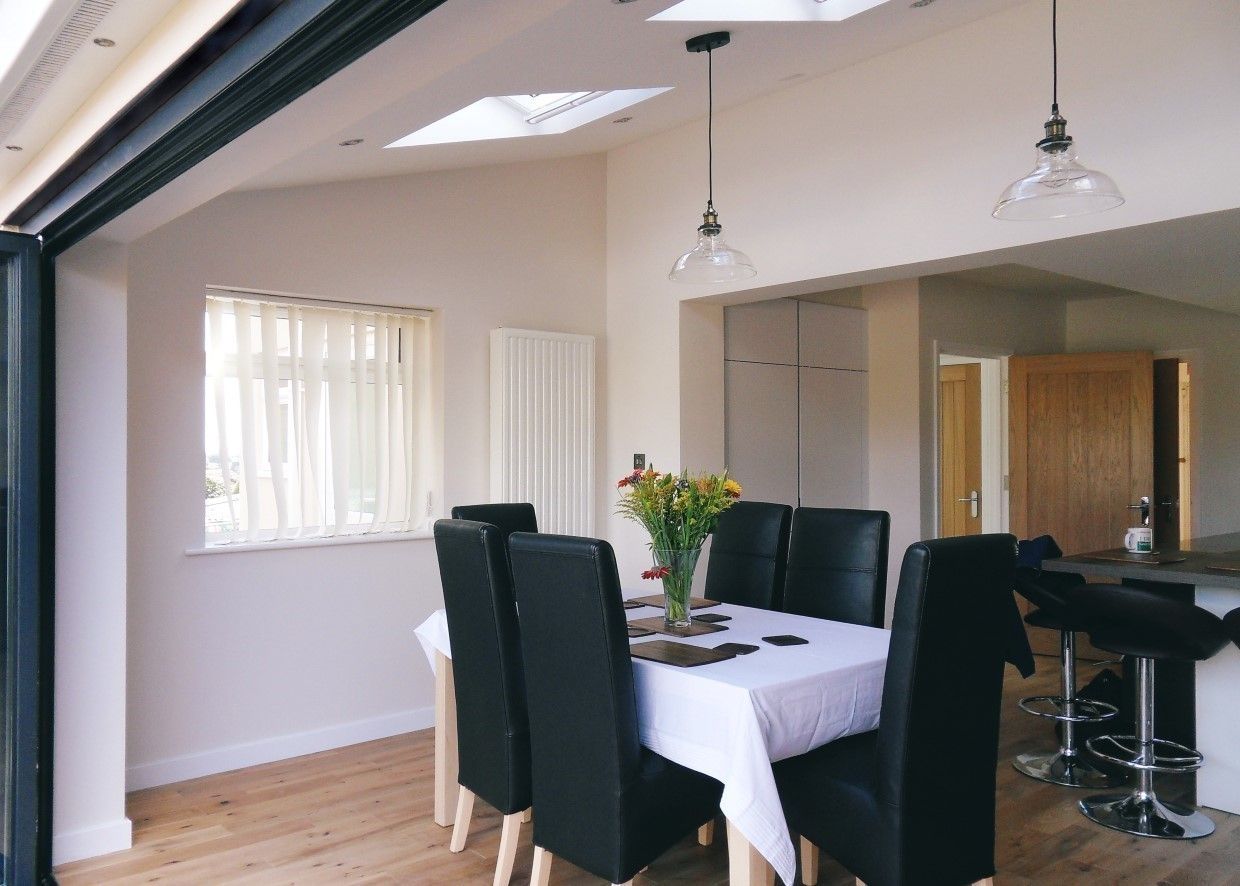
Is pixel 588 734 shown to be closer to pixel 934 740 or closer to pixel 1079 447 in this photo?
pixel 934 740

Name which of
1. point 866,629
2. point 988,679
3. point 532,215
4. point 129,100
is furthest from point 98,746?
point 532,215

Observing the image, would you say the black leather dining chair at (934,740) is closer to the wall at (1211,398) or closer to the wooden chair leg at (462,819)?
the wooden chair leg at (462,819)

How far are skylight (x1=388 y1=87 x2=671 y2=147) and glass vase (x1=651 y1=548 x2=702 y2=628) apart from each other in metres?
1.98

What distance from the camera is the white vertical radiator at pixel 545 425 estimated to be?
190 inches

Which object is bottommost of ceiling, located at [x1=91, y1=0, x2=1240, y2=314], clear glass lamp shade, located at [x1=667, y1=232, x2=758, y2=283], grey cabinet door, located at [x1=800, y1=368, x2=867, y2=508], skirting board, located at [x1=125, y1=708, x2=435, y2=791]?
skirting board, located at [x1=125, y1=708, x2=435, y2=791]

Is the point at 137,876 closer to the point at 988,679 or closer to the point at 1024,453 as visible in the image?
the point at 988,679

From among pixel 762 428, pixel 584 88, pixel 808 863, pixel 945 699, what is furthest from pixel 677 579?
pixel 762 428

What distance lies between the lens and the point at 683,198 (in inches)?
196

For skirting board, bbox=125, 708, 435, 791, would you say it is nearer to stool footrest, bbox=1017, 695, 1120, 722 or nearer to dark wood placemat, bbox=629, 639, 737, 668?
dark wood placemat, bbox=629, 639, 737, 668

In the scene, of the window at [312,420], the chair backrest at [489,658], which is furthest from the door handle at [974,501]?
the chair backrest at [489,658]

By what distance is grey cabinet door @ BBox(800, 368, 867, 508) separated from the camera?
5766mm

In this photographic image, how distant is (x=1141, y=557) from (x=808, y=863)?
2.03 m

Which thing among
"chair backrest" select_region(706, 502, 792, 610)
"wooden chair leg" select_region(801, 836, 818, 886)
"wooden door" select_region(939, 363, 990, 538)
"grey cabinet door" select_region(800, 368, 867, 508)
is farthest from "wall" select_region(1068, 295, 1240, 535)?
"wooden chair leg" select_region(801, 836, 818, 886)

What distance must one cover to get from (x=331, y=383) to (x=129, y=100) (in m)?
2.42
